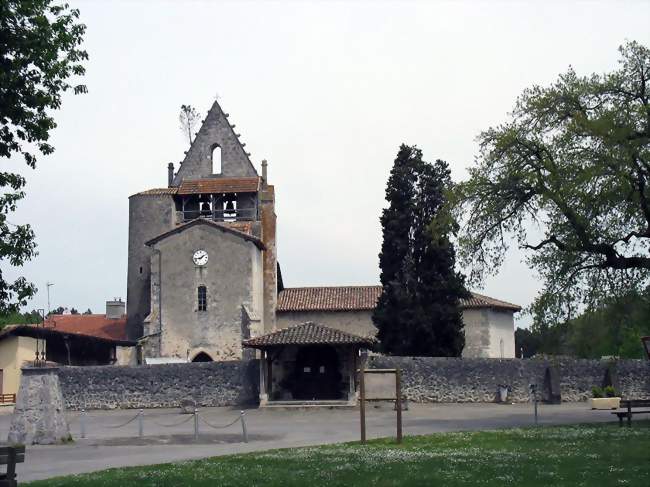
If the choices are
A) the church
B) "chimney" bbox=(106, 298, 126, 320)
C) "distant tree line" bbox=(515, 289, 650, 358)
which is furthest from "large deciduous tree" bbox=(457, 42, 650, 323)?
"chimney" bbox=(106, 298, 126, 320)

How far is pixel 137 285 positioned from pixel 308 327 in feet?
57.9

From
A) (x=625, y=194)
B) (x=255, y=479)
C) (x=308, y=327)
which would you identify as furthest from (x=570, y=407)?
(x=255, y=479)

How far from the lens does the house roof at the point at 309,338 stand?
37344 mm

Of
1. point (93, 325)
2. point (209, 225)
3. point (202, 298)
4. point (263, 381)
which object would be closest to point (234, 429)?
point (263, 381)

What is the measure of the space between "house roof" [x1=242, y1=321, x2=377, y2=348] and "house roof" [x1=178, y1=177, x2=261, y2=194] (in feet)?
50.7

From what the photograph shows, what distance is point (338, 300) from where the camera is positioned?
52.5 m

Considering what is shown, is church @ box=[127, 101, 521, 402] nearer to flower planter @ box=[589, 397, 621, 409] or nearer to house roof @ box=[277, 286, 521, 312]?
house roof @ box=[277, 286, 521, 312]

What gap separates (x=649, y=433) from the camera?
21.5 m

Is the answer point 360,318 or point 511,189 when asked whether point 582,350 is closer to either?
point 511,189

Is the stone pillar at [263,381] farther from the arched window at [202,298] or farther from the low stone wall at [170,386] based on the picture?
the arched window at [202,298]

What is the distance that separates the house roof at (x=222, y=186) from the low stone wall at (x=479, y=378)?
17.0m

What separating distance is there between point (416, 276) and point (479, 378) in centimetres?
621

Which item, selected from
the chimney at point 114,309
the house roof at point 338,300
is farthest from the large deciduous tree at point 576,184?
the chimney at point 114,309

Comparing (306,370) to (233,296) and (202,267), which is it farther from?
(202,267)
